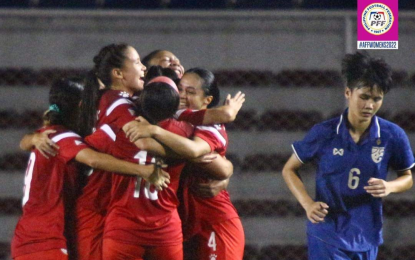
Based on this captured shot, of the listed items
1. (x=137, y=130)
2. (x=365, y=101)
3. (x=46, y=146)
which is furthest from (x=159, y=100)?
(x=365, y=101)

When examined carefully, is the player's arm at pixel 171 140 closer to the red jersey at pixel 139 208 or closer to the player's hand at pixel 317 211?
the red jersey at pixel 139 208

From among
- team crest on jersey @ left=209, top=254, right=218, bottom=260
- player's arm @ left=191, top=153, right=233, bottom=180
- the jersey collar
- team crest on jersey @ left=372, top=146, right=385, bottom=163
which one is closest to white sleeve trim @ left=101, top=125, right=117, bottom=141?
player's arm @ left=191, top=153, right=233, bottom=180

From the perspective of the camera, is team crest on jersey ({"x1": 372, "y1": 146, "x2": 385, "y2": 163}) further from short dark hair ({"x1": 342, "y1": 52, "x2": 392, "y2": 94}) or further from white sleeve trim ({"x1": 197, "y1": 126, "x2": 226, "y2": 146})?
white sleeve trim ({"x1": 197, "y1": 126, "x2": 226, "y2": 146})

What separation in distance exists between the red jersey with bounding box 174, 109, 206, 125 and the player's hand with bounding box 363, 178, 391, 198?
76 cm

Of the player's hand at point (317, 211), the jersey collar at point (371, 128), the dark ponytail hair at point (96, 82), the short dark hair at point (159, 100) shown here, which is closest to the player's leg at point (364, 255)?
the player's hand at point (317, 211)

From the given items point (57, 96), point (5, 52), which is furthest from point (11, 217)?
point (57, 96)

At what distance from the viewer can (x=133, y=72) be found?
10.4 feet

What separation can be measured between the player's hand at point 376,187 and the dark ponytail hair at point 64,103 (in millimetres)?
1311

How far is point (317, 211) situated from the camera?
319 cm

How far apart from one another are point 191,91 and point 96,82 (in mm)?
432

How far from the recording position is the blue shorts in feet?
10.6

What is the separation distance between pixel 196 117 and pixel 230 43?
282cm

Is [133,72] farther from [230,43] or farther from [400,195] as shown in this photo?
[400,195]

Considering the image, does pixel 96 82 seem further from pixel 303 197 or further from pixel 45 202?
pixel 303 197
